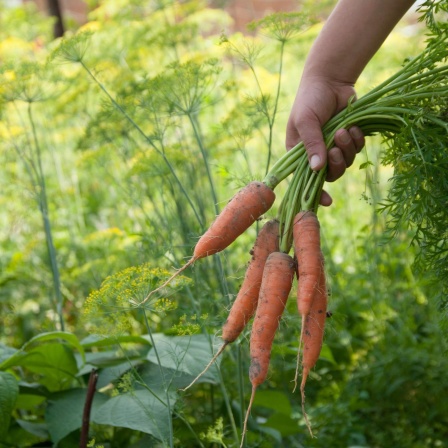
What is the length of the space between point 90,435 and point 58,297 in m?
0.70

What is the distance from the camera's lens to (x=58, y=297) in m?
2.99

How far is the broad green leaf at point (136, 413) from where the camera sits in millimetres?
2119

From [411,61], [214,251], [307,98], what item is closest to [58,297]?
[214,251]

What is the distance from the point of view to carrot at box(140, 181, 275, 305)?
6.70 ft

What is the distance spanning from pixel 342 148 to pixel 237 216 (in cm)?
33

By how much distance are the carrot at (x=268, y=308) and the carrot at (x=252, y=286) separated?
0.17 ft

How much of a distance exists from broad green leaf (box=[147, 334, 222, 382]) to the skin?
0.58 m

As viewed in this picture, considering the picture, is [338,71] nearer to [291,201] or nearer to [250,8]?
[291,201]

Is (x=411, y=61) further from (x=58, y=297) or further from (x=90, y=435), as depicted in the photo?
(x=58, y=297)

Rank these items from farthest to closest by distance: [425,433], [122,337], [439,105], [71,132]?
[71,132] < [425,433] < [122,337] < [439,105]

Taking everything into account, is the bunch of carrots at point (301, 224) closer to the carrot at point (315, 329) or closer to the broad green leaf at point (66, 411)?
the carrot at point (315, 329)

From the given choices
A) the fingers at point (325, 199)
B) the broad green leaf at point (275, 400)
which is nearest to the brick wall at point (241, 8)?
the broad green leaf at point (275, 400)

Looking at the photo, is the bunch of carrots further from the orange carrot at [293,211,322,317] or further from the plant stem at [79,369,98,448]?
the plant stem at [79,369,98,448]

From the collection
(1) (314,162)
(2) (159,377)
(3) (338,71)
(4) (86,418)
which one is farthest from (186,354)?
(3) (338,71)
